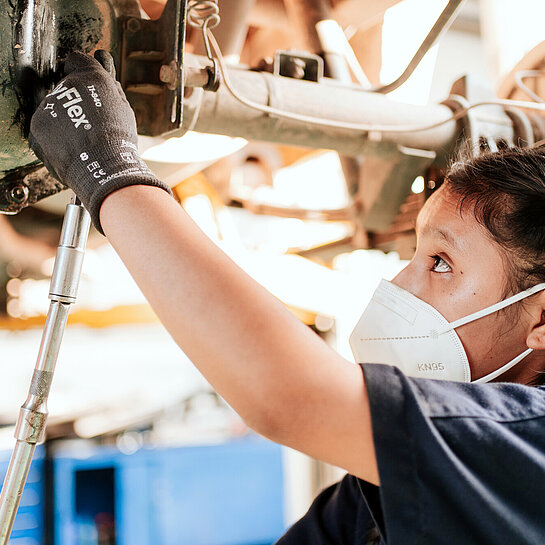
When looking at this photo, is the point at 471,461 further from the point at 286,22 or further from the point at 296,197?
the point at 296,197

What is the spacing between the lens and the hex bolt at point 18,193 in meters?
0.81

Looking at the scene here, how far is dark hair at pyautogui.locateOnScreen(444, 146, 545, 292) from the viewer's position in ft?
2.60

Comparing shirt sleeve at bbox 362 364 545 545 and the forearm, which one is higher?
the forearm

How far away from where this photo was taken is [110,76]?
70cm

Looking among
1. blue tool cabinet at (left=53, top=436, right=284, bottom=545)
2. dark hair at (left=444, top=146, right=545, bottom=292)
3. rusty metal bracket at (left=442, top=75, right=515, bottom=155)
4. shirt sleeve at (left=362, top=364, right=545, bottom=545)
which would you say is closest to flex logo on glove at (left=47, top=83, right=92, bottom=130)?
shirt sleeve at (left=362, top=364, right=545, bottom=545)

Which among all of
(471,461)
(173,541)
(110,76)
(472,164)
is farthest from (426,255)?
(173,541)

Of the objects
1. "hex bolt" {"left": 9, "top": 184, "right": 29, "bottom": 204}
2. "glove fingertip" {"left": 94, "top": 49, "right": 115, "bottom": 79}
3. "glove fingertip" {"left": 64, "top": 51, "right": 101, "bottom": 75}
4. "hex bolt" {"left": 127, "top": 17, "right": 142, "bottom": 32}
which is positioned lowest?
"hex bolt" {"left": 9, "top": 184, "right": 29, "bottom": 204}

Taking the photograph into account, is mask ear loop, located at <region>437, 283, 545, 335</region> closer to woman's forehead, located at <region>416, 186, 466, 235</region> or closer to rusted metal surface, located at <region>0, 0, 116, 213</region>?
woman's forehead, located at <region>416, 186, 466, 235</region>

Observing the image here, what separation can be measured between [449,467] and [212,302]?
257 millimetres

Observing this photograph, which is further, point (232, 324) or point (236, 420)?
point (236, 420)

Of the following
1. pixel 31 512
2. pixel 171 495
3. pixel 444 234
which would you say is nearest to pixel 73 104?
pixel 444 234

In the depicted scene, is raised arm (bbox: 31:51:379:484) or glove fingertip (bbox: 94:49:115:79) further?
glove fingertip (bbox: 94:49:115:79)

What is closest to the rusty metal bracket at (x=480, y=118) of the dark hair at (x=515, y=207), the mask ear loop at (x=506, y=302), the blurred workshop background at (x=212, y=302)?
the blurred workshop background at (x=212, y=302)

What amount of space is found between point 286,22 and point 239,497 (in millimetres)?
2898
